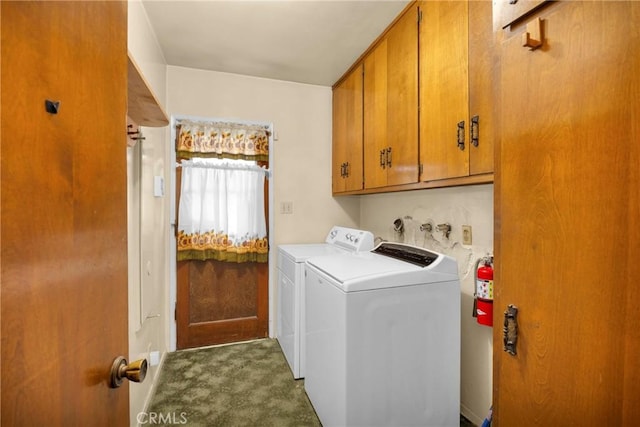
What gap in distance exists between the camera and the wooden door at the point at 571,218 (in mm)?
580

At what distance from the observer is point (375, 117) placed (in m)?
2.14

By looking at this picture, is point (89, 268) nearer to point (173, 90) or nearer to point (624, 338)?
point (624, 338)

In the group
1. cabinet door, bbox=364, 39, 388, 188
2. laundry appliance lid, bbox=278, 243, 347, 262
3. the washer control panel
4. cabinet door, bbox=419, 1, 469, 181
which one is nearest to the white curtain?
laundry appliance lid, bbox=278, 243, 347, 262

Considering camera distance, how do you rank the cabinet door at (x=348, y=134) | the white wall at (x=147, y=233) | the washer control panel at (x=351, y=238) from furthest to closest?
the cabinet door at (x=348, y=134) → the washer control panel at (x=351, y=238) → the white wall at (x=147, y=233)

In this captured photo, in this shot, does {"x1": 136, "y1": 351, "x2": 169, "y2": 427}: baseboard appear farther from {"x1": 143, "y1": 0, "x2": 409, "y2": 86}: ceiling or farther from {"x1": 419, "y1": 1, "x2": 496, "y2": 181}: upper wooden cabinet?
{"x1": 143, "y1": 0, "x2": 409, "y2": 86}: ceiling

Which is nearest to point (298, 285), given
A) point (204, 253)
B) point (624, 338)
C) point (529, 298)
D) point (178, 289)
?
point (204, 253)

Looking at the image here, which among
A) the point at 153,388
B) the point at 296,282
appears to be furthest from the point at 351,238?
the point at 153,388

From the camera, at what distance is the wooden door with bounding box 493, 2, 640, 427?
580 mm

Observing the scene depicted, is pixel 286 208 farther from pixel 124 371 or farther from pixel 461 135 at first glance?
pixel 124 371

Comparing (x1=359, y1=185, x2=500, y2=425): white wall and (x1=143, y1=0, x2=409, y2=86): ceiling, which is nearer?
(x1=359, y1=185, x2=500, y2=425): white wall

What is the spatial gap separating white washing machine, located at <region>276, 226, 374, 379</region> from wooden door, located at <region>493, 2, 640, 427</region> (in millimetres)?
1476

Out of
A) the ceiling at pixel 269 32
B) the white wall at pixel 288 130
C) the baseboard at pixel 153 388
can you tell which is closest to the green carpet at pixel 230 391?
the baseboard at pixel 153 388

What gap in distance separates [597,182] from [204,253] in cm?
258

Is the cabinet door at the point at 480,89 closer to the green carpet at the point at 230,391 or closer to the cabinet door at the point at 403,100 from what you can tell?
the cabinet door at the point at 403,100
